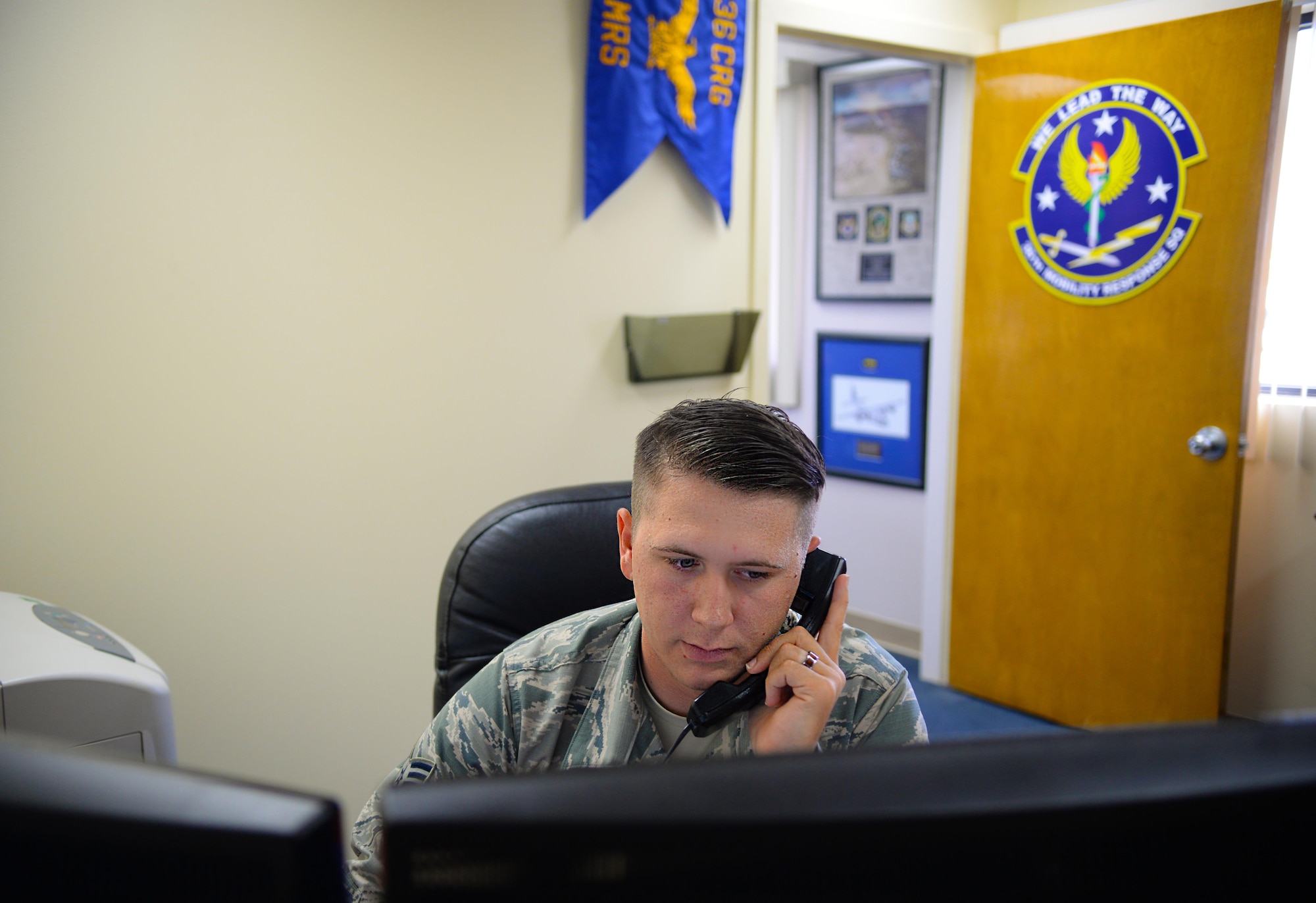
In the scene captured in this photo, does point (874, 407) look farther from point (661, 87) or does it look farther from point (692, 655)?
point (692, 655)

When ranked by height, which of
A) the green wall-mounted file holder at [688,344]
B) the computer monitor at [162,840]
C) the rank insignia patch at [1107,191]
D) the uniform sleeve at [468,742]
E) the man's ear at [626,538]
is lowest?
the uniform sleeve at [468,742]

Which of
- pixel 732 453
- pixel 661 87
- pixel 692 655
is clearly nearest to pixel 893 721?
pixel 692 655

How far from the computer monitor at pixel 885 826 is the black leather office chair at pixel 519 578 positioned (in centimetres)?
100

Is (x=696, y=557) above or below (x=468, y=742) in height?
above

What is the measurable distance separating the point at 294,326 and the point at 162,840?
1.72 metres

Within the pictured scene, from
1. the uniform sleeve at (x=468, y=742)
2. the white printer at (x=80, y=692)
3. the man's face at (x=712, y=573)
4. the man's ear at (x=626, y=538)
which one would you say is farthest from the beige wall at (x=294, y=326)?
the man's face at (x=712, y=573)

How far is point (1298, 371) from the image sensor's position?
8.87 ft

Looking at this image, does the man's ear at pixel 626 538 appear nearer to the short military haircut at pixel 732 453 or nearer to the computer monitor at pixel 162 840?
the short military haircut at pixel 732 453

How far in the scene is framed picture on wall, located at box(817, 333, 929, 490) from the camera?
3.54 metres

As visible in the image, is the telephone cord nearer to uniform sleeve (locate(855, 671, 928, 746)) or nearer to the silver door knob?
uniform sleeve (locate(855, 671, 928, 746))

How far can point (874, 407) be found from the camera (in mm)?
3682

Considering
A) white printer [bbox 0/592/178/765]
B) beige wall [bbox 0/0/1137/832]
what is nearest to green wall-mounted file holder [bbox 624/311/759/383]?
beige wall [bbox 0/0/1137/832]

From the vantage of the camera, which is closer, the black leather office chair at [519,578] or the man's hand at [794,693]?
the man's hand at [794,693]

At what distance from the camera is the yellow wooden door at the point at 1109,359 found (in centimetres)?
256
